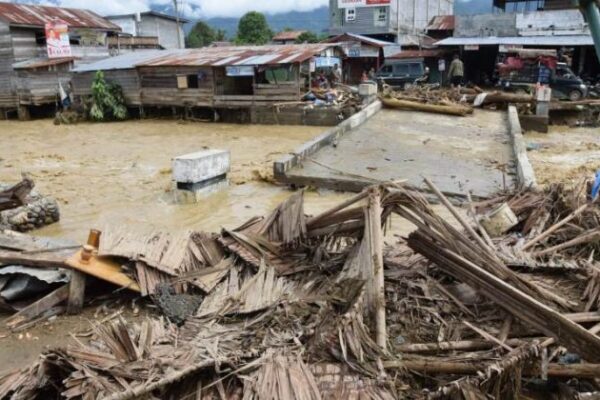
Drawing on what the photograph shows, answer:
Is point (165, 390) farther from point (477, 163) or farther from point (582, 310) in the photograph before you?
point (477, 163)

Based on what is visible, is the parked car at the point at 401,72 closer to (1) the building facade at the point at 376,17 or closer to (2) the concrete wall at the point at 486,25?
(2) the concrete wall at the point at 486,25

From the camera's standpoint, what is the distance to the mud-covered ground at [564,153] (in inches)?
488

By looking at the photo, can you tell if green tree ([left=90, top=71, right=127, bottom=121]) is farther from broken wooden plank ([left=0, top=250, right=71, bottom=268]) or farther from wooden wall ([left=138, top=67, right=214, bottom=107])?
broken wooden plank ([left=0, top=250, right=71, bottom=268])

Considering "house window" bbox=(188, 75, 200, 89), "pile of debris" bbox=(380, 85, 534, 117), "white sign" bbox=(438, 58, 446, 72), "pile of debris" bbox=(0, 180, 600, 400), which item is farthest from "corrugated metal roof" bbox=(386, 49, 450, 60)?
"pile of debris" bbox=(0, 180, 600, 400)

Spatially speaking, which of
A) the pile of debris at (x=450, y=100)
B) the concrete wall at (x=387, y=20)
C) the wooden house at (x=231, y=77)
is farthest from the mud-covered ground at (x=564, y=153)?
the concrete wall at (x=387, y=20)

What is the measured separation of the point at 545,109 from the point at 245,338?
17404 millimetres

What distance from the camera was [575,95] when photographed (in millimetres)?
20766

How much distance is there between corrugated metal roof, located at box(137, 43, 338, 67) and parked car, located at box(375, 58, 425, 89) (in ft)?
13.8

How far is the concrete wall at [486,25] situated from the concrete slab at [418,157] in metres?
14.9

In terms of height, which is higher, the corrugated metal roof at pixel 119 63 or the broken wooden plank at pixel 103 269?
the corrugated metal roof at pixel 119 63

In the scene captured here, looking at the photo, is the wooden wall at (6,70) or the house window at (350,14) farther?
the house window at (350,14)

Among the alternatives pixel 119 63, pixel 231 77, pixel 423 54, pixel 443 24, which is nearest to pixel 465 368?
pixel 231 77

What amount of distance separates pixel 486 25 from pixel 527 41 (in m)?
4.46

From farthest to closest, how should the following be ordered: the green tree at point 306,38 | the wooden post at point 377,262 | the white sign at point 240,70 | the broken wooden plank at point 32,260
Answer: the green tree at point 306,38, the white sign at point 240,70, the broken wooden plank at point 32,260, the wooden post at point 377,262
